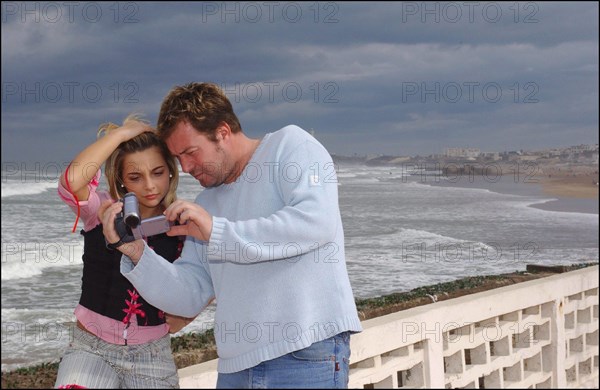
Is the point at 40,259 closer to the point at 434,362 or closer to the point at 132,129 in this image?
the point at 434,362

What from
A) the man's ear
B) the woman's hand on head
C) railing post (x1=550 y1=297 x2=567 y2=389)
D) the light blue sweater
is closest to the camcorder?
the light blue sweater

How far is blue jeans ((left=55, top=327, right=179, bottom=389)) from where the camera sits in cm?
256

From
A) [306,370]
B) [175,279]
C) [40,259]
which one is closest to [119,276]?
[175,279]

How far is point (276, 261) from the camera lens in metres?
2.40

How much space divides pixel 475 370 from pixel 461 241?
468 inches

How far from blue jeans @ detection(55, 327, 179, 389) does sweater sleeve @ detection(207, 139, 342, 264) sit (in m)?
0.58

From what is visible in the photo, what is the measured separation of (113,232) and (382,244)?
1306cm

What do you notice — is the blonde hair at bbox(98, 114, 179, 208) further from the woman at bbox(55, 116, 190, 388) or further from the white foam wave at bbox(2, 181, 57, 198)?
the white foam wave at bbox(2, 181, 57, 198)

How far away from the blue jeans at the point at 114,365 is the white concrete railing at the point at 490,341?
122 millimetres

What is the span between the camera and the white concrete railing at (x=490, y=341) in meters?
3.46

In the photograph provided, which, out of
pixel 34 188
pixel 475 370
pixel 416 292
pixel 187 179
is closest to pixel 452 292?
pixel 416 292

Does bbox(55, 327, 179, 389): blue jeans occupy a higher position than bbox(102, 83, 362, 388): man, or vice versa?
bbox(102, 83, 362, 388): man

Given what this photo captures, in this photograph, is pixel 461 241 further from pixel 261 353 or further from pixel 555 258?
pixel 261 353

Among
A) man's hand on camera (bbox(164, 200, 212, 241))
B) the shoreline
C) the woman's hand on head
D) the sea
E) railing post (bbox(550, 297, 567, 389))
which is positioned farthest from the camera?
the shoreline
